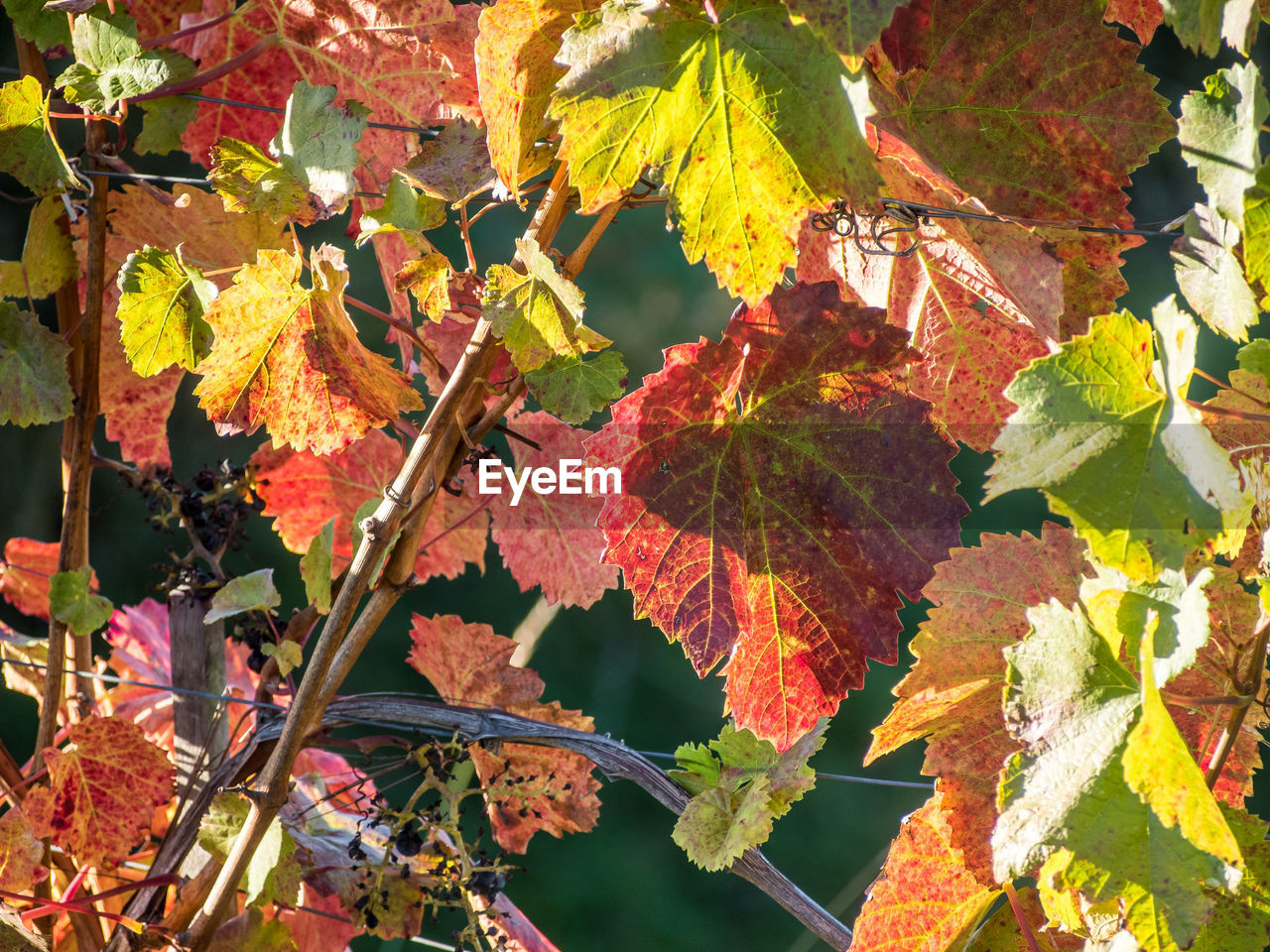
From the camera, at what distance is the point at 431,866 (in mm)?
529

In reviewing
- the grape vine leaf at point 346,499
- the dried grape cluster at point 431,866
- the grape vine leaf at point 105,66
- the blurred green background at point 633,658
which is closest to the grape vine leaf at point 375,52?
the grape vine leaf at point 105,66

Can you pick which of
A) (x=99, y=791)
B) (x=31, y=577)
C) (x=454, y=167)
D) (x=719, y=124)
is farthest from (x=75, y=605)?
(x=719, y=124)

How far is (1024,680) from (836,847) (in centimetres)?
97

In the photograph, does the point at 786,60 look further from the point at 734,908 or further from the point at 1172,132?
the point at 734,908

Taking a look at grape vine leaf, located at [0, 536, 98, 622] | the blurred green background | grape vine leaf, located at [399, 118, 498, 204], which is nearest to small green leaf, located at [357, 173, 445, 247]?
grape vine leaf, located at [399, 118, 498, 204]

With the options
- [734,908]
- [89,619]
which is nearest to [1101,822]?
[89,619]

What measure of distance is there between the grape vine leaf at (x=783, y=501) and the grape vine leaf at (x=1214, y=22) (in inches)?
4.9

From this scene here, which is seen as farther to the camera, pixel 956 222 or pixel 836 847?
pixel 836 847

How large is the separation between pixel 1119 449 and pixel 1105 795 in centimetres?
10

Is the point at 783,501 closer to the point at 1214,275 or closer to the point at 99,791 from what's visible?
the point at 1214,275

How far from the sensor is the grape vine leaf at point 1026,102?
33cm

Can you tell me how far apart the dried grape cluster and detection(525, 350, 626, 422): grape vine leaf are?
20 centimetres

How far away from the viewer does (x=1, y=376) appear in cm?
50

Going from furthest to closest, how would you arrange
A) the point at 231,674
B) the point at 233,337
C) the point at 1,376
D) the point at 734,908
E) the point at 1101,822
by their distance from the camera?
the point at 734,908, the point at 231,674, the point at 1,376, the point at 233,337, the point at 1101,822
